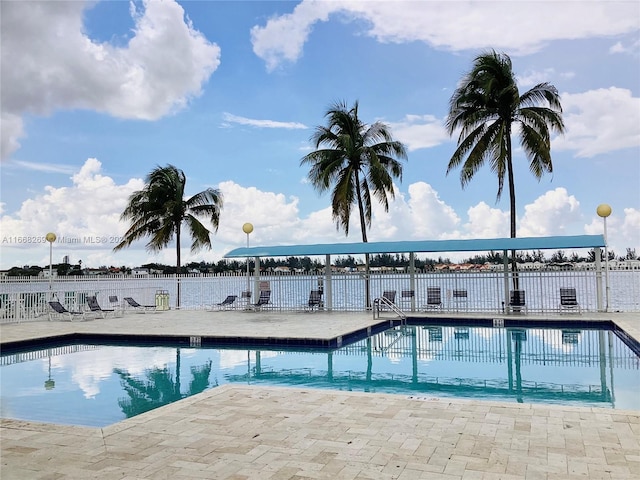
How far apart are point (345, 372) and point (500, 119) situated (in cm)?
1269

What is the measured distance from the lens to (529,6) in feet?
44.9

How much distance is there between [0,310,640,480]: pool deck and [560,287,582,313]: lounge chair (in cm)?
1028

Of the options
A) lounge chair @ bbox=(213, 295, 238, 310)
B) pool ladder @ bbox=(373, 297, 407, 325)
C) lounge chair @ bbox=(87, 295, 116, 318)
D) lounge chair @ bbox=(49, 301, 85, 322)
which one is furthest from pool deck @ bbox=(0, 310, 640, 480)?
lounge chair @ bbox=(213, 295, 238, 310)

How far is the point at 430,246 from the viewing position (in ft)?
53.6

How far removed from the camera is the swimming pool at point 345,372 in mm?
7461

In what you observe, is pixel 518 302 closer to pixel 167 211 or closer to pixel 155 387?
pixel 155 387

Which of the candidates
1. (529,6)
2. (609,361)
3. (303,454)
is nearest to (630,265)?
(609,361)

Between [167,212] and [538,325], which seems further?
[167,212]

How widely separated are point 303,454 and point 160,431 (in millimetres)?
1654

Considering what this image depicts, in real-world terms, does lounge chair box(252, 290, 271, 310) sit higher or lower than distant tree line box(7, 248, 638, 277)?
lower

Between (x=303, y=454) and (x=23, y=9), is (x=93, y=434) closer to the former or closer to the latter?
(x=303, y=454)

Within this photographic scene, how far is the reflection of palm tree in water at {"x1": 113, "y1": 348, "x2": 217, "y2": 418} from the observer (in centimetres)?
737

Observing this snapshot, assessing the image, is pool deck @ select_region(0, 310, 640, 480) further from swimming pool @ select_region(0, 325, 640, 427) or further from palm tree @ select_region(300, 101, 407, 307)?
palm tree @ select_region(300, 101, 407, 307)

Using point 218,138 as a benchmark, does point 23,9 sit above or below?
below
